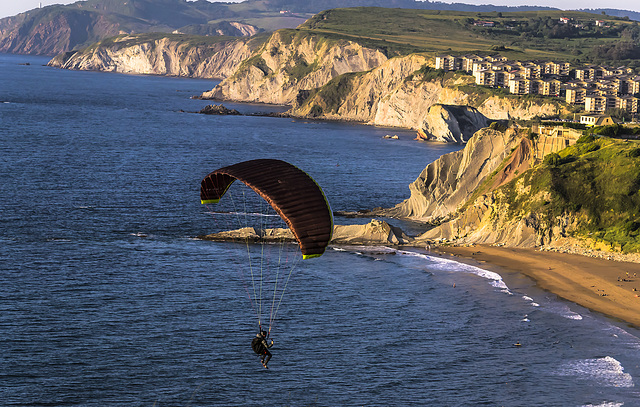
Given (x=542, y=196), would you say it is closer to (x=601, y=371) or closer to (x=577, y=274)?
(x=577, y=274)

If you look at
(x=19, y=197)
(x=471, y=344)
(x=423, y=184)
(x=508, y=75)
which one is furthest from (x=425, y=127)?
(x=471, y=344)

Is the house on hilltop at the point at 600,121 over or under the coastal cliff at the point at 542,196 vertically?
over

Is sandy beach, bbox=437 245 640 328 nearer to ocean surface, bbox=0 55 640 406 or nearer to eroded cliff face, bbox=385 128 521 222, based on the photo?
ocean surface, bbox=0 55 640 406

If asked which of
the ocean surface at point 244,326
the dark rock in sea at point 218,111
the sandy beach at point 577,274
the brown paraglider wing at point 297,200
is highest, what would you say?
the brown paraglider wing at point 297,200

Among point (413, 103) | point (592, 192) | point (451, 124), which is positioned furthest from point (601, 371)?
point (413, 103)

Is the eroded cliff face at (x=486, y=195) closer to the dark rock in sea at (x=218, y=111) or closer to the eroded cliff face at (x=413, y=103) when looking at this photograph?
the eroded cliff face at (x=413, y=103)

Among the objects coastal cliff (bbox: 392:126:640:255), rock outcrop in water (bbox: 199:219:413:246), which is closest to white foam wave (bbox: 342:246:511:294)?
rock outcrop in water (bbox: 199:219:413:246)

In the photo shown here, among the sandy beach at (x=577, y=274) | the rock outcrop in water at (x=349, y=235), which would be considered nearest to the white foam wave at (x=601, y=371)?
the sandy beach at (x=577, y=274)

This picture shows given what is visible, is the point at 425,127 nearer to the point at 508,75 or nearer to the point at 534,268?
the point at 508,75
